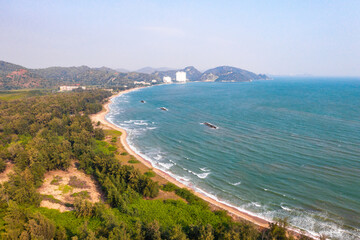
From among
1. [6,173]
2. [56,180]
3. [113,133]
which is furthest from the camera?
[113,133]

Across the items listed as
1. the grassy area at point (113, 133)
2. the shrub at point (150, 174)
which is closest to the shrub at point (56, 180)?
the shrub at point (150, 174)

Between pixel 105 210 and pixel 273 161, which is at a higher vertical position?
pixel 105 210

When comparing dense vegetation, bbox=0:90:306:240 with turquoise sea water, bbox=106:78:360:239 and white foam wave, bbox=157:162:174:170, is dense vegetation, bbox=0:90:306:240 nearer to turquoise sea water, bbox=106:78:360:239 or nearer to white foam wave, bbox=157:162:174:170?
turquoise sea water, bbox=106:78:360:239

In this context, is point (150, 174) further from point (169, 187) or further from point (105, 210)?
point (105, 210)

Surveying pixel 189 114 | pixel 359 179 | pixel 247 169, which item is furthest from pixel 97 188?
pixel 189 114

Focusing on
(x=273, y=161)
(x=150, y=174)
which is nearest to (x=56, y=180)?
(x=150, y=174)

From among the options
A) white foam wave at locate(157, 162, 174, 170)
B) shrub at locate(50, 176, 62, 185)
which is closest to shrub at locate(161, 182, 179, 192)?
white foam wave at locate(157, 162, 174, 170)

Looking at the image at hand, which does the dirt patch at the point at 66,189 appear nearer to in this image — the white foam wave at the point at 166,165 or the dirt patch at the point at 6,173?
the dirt patch at the point at 6,173

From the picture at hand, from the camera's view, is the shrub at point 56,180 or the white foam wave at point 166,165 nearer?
the shrub at point 56,180

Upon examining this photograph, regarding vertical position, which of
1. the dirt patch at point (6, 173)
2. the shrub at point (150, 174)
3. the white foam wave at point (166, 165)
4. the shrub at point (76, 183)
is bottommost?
the white foam wave at point (166, 165)
